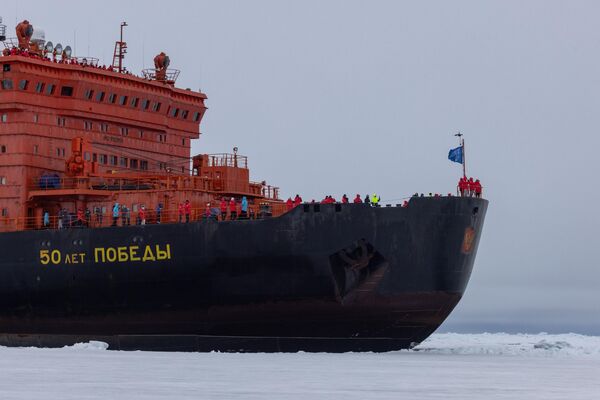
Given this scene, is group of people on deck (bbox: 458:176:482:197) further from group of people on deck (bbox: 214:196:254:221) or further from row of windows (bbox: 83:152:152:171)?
row of windows (bbox: 83:152:152:171)

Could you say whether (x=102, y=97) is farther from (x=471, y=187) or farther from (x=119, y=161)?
(x=471, y=187)

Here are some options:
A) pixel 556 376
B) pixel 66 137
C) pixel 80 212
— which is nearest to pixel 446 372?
pixel 556 376

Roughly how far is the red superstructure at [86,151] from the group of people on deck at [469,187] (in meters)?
6.55

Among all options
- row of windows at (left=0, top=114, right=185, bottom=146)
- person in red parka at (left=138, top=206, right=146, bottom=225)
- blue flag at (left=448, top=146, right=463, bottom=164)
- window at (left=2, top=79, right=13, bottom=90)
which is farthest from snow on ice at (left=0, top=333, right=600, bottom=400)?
window at (left=2, top=79, right=13, bottom=90)

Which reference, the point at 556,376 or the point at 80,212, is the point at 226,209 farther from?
the point at 556,376

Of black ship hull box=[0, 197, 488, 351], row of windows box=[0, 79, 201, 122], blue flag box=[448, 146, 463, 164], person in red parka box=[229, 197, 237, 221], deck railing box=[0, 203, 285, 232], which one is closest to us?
black ship hull box=[0, 197, 488, 351]

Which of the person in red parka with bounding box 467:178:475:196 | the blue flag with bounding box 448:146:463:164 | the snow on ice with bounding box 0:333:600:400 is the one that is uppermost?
the blue flag with bounding box 448:146:463:164

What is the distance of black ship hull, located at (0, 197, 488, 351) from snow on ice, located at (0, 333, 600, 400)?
139 cm

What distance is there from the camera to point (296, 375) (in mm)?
31891

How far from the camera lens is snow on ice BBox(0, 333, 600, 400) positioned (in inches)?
1050

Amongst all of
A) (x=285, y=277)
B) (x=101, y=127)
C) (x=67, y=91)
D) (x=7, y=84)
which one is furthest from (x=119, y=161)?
(x=285, y=277)

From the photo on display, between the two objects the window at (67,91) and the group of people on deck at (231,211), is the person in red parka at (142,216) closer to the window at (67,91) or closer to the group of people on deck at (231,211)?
the group of people on deck at (231,211)

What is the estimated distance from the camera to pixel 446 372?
3416cm

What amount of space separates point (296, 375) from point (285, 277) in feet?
39.4
